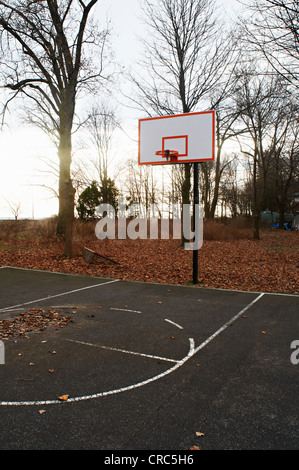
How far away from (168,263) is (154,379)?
Answer: 915 centimetres

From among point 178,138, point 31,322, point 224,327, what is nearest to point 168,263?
point 178,138

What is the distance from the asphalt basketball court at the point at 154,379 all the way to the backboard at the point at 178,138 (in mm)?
4322

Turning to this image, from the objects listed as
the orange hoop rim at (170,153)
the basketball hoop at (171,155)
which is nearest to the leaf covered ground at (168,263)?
the basketball hoop at (171,155)

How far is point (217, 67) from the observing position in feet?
53.5

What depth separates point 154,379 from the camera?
417cm

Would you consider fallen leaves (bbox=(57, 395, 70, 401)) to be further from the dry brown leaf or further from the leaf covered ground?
the leaf covered ground

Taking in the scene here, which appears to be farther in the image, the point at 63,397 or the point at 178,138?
the point at 178,138

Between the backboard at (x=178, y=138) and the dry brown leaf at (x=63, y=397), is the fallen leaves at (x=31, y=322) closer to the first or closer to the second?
the dry brown leaf at (x=63, y=397)

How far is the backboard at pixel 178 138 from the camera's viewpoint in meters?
9.34

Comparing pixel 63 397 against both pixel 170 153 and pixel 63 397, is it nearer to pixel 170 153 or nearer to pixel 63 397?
pixel 63 397

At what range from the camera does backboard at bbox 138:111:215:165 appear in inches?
368

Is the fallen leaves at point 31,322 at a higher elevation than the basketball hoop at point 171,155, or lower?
lower

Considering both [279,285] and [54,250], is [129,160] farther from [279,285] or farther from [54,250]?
[279,285]
